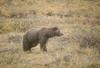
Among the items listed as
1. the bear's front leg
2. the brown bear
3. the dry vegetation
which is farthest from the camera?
the brown bear

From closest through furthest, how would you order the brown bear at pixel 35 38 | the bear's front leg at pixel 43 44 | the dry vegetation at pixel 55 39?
the dry vegetation at pixel 55 39 < the bear's front leg at pixel 43 44 < the brown bear at pixel 35 38

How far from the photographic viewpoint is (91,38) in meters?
16.2

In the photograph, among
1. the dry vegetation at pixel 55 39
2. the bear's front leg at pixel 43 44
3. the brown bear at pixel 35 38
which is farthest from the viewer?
the brown bear at pixel 35 38

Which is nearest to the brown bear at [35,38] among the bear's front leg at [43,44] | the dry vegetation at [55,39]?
the bear's front leg at [43,44]

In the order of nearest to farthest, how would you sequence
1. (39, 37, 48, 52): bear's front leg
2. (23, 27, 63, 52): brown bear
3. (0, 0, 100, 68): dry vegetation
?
(0, 0, 100, 68): dry vegetation → (39, 37, 48, 52): bear's front leg → (23, 27, 63, 52): brown bear

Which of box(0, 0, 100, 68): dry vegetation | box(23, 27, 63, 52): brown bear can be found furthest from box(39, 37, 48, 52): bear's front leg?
box(0, 0, 100, 68): dry vegetation

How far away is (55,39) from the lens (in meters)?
17.1

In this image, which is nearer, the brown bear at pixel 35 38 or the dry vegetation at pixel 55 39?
the dry vegetation at pixel 55 39

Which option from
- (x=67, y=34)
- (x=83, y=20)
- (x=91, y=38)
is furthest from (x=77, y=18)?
(x=91, y=38)

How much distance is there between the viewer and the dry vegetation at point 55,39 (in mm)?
12555

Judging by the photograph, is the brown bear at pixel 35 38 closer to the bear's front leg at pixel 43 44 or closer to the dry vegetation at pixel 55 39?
the bear's front leg at pixel 43 44

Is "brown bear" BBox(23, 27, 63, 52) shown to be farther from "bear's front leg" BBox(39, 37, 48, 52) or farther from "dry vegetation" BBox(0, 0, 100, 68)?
"dry vegetation" BBox(0, 0, 100, 68)

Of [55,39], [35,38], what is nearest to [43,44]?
[35,38]

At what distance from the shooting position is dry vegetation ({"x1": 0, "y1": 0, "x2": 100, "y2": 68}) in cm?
1255
